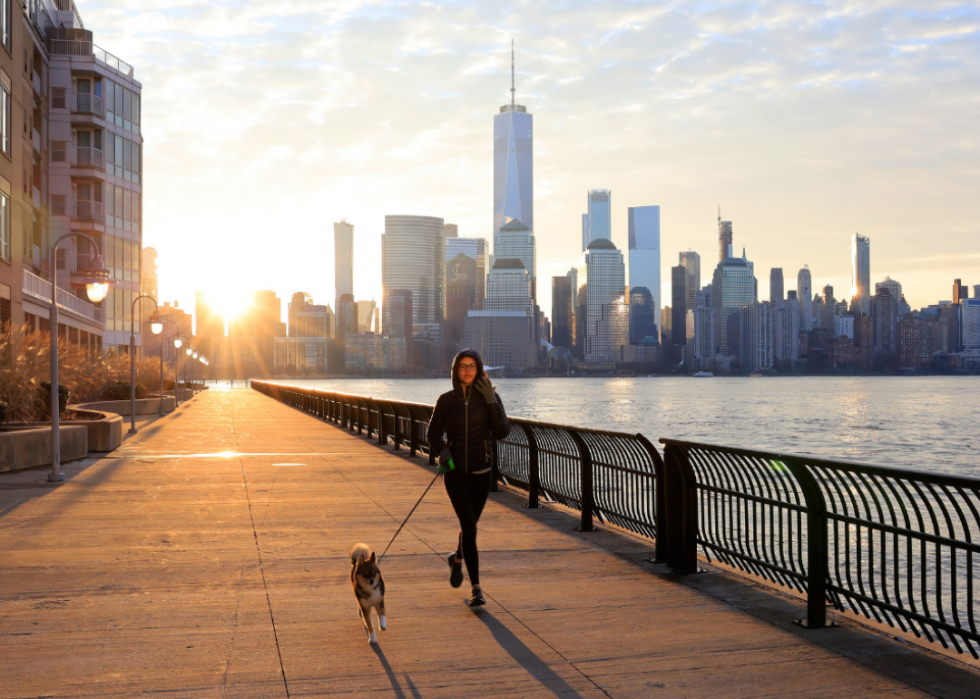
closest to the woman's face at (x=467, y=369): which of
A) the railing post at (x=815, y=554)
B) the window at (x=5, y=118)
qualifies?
the railing post at (x=815, y=554)

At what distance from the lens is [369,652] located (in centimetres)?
596

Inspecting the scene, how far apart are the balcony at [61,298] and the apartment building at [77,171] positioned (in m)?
0.09

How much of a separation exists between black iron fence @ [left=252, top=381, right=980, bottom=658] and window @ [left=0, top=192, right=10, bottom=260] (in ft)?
83.5

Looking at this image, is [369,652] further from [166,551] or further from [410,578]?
[166,551]

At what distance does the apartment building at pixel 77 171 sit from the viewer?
44.1 m

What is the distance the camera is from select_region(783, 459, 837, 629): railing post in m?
6.57

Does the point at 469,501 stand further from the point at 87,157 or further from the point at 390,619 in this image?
the point at 87,157

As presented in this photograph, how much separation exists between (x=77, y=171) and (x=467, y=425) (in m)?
57.2

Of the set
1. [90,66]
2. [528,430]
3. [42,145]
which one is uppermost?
[90,66]

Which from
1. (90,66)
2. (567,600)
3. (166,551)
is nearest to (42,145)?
(90,66)

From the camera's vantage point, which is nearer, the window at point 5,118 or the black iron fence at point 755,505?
the black iron fence at point 755,505

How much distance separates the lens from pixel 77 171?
2266 inches

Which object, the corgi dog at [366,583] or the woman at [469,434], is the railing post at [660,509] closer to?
the woman at [469,434]

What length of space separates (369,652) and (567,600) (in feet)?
6.40
